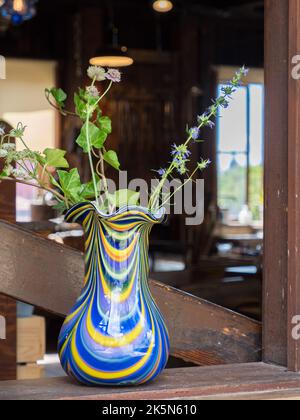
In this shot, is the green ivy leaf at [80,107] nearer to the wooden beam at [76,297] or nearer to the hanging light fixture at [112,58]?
the wooden beam at [76,297]

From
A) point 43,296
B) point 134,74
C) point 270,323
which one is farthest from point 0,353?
point 134,74

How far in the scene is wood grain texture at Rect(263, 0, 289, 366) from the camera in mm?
1766

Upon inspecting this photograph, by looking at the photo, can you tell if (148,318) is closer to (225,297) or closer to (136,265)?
(136,265)

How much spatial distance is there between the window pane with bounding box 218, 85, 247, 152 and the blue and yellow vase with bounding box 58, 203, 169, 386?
27.8 ft

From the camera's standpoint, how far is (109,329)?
4.94 ft

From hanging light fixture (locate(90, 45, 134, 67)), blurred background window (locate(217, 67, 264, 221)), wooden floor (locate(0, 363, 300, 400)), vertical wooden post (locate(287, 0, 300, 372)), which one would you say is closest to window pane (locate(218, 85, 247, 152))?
blurred background window (locate(217, 67, 264, 221))

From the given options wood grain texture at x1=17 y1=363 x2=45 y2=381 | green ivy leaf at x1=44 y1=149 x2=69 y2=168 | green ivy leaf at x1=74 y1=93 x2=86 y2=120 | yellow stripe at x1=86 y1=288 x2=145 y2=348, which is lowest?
wood grain texture at x1=17 y1=363 x2=45 y2=381

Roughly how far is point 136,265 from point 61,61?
27.0 feet

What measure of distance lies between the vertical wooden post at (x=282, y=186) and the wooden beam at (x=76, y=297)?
0.33 feet

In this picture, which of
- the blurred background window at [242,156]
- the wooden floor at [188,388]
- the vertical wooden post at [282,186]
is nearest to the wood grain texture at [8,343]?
the wooden floor at [188,388]

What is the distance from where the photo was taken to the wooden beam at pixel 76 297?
1.81m

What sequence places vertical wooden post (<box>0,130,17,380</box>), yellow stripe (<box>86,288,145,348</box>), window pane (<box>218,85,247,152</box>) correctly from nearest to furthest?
yellow stripe (<box>86,288,145,348</box>) < vertical wooden post (<box>0,130,17,380</box>) < window pane (<box>218,85,247,152</box>)

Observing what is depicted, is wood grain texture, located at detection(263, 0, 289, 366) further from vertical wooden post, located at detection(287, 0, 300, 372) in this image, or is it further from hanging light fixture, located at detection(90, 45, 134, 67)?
hanging light fixture, located at detection(90, 45, 134, 67)
